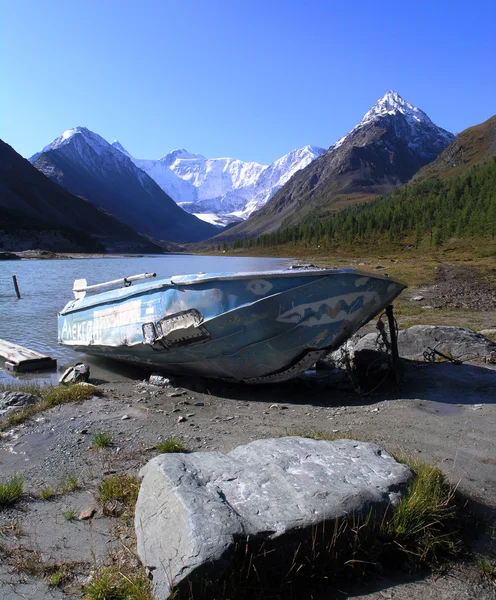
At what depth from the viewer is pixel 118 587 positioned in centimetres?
294

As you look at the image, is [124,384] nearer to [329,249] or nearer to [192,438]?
[192,438]

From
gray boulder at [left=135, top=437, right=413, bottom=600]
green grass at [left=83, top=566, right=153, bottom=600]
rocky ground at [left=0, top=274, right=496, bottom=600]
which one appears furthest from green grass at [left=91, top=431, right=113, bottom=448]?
green grass at [left=83, top=566, right=153, bottom=600]

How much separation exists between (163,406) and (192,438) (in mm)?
1896

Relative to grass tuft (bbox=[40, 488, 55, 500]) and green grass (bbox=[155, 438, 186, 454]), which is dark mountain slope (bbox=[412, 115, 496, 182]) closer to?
green grass (bbox=[155, 438, 186, 454])

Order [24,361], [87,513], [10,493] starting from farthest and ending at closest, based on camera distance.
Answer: [24,361] → [10,493] → [87,513]

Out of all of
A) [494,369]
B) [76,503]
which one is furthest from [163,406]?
[494,369]

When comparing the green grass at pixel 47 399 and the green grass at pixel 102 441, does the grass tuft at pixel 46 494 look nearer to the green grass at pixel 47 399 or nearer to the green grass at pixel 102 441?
the green grass at pixel 102 441

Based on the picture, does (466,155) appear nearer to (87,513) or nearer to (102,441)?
(102,441)

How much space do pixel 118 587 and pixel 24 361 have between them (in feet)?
33.7

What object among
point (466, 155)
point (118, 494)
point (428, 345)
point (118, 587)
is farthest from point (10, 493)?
point (466, 155)

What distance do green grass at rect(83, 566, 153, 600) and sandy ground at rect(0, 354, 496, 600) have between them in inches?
8.8

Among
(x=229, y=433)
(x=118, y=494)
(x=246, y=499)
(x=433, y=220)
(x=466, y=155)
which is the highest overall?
(x=466, y=155)

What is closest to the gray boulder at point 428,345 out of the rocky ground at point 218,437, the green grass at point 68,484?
the rocky ground at point 218,437

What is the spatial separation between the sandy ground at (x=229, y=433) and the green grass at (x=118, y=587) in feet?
0.74
